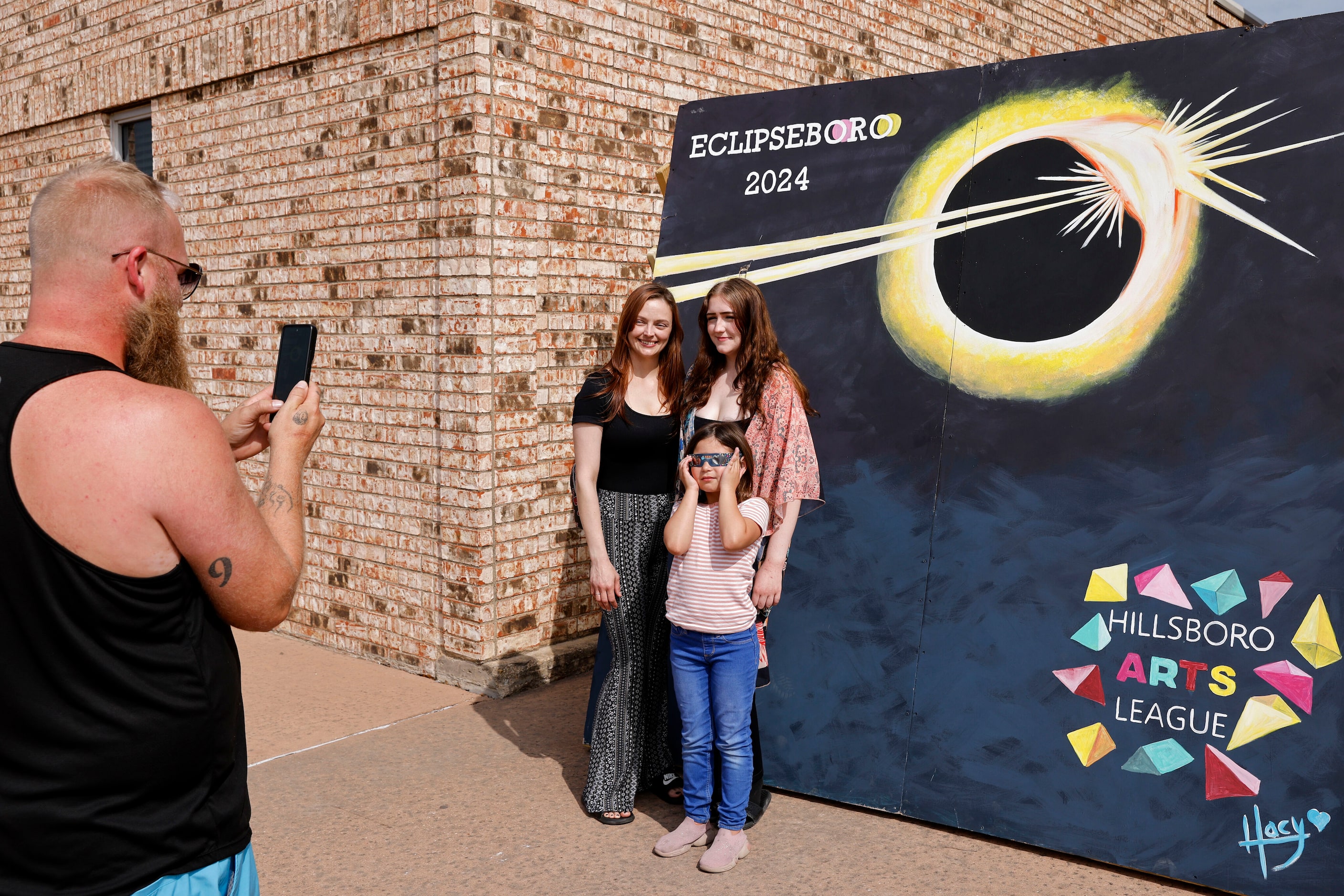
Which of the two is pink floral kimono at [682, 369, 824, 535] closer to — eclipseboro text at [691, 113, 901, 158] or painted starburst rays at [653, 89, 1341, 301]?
painted starburst rays at [653, 89, 1341, 301]

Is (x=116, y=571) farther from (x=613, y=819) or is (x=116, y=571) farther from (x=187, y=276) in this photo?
(x=613, y=819)

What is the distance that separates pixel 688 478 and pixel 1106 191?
1.65m

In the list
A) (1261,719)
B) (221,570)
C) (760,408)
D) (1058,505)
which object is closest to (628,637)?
(760,408)

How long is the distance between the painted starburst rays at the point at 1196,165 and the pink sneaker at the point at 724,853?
7.50 feet

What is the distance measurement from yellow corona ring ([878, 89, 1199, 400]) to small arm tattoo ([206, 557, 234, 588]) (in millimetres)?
2630

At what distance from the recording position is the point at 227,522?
5.41ft

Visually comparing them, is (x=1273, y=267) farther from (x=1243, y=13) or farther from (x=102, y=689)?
(x=1243, y=13)

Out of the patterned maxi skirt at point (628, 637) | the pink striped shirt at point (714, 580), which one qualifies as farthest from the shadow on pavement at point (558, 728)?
the pink striped shirt at point (714, 580)

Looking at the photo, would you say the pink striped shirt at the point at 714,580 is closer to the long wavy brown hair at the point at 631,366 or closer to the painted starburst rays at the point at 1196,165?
the long wavy brown hair at the point at 631,366

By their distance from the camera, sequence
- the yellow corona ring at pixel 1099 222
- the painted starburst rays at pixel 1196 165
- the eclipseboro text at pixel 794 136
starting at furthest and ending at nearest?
the eclipseboro text at pixel 794 136
the yellow corona ring at pixel 1099 222
the painted starburst rays at pixel 1196 165

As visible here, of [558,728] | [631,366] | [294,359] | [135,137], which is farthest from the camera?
[135,137]

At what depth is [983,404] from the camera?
3594 mm

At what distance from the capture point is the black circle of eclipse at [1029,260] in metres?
3.41

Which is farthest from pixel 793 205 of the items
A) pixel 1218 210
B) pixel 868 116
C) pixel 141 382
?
pixel 141 382
